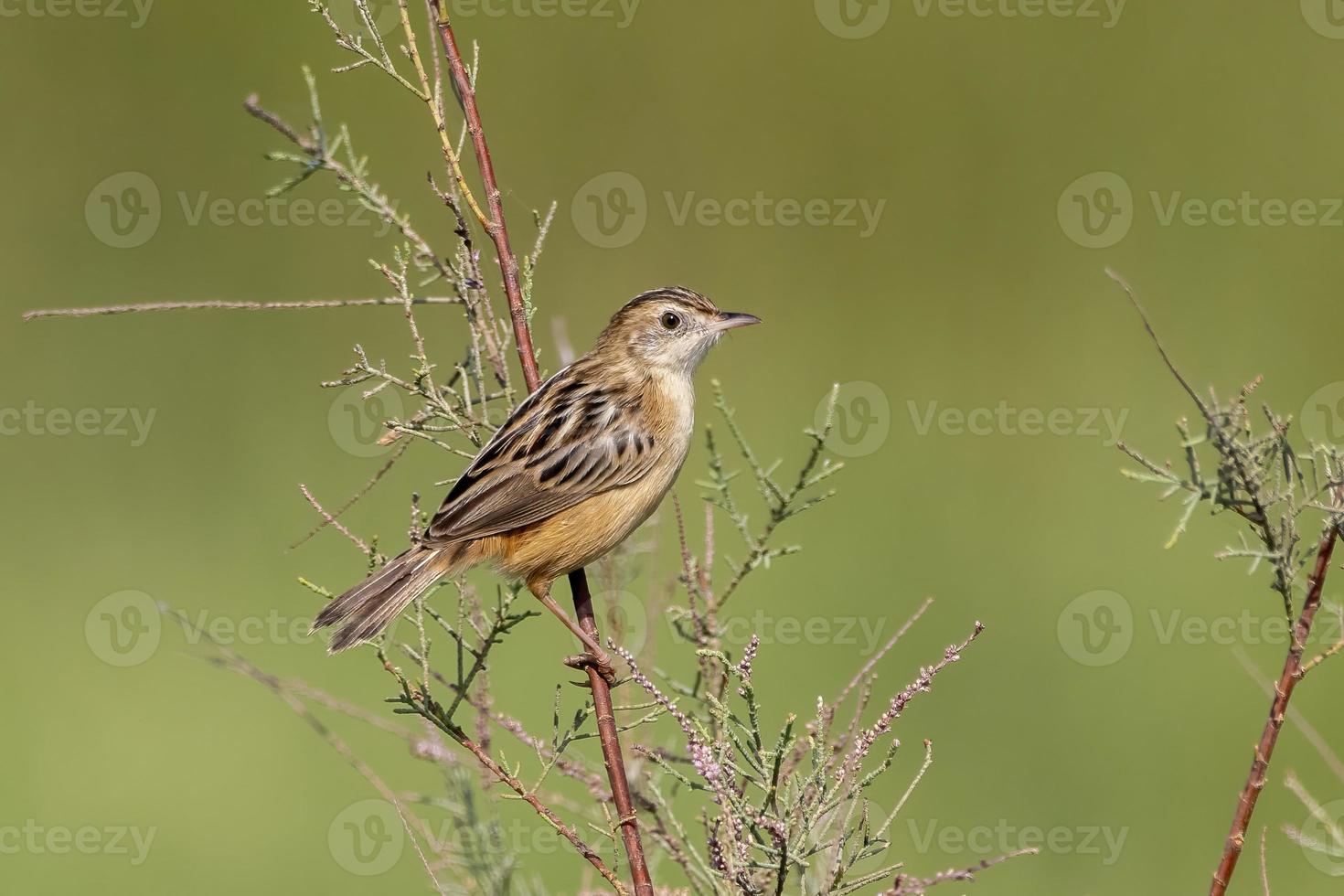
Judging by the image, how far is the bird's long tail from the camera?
12.3ft

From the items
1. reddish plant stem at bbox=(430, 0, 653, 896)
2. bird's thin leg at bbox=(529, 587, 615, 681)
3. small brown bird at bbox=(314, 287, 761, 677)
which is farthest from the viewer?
small brown bird at bbox=(314, 287, 761, 677)

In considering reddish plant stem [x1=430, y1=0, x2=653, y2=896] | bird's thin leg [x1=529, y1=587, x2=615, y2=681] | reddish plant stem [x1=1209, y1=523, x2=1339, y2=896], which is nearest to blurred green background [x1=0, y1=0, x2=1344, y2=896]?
bird's thin leg [x1=529, y1=587, x2=615, y2=681]

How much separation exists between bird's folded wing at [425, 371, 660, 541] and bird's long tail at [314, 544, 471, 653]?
7 centimetres

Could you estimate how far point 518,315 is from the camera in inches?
120

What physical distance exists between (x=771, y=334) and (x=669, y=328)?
22.6 feet

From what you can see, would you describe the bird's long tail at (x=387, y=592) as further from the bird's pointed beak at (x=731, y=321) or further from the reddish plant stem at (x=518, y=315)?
the bird's pointed beak at (x=731, y=321)

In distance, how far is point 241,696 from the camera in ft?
29.3

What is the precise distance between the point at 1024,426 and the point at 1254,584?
2.21 meters

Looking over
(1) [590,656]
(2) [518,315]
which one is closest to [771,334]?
(1) [590,656]

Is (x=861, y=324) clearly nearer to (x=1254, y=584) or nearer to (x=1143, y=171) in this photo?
(x=1143, y=171)

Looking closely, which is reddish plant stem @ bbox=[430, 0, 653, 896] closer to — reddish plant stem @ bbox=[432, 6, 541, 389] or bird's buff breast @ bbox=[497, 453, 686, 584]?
reddish plant stem @ bbox=[432, 6, 541, 389]

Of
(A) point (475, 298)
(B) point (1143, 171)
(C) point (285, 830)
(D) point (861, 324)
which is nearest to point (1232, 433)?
(A) point (475, 298)

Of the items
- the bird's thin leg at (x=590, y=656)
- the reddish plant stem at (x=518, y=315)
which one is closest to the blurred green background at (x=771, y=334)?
the bird's thin leg at (x=590, y=656)

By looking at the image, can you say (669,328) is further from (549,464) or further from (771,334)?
(771,334)
